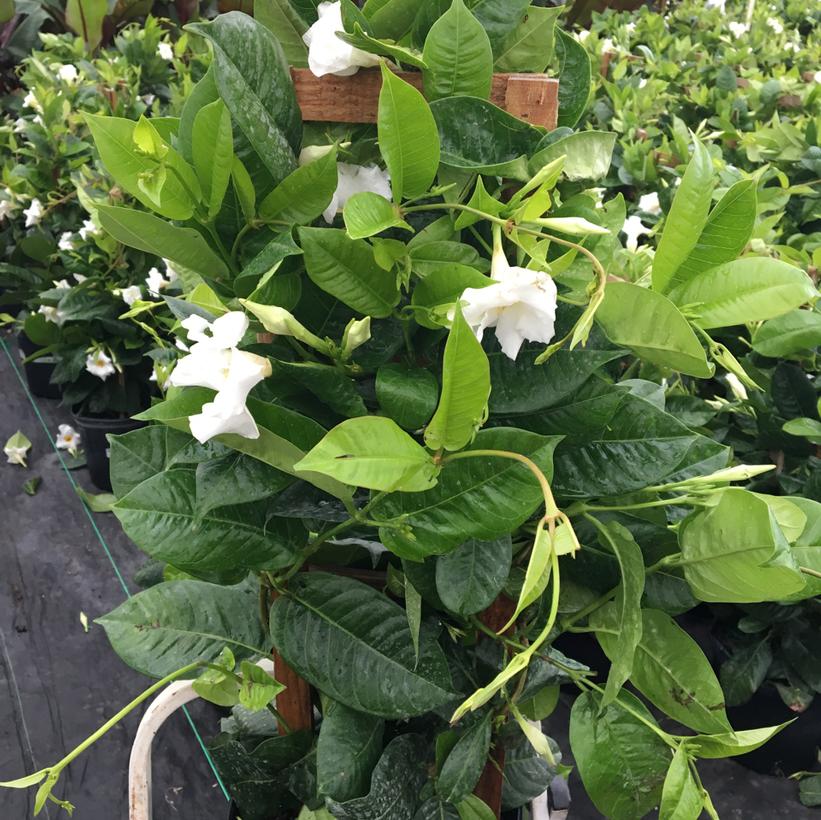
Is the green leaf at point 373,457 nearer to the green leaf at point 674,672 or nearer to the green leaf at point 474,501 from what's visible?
the green leaf at point 474,501

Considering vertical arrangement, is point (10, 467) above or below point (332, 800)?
below

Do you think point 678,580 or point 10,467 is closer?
point 678,580

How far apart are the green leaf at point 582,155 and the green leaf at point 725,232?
9 cm

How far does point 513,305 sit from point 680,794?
39cm

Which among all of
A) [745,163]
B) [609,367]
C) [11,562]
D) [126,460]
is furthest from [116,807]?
[745,163]

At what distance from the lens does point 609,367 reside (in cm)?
92

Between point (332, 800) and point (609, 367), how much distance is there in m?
0.52

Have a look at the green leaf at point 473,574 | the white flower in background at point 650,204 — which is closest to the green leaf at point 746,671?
the white flower in background at point 650,204

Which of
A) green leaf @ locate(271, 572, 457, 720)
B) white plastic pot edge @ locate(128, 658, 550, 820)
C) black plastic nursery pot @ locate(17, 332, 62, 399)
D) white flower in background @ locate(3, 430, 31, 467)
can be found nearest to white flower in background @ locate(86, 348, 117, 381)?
white flower in background @ locate(3, 430, 31, 467)

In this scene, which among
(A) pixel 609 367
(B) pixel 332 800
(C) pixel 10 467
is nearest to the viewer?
(B) pixel 332 800

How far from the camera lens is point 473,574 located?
2.04 ft

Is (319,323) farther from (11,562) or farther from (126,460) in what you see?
(11,562)

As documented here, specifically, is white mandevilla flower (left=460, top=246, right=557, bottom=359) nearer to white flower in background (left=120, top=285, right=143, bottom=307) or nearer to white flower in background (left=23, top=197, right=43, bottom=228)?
white flower in background (left=120, top=285, right=143, bottom=307)

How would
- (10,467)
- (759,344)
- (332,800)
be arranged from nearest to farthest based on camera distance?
(332,800), (759,344), (10,467)
